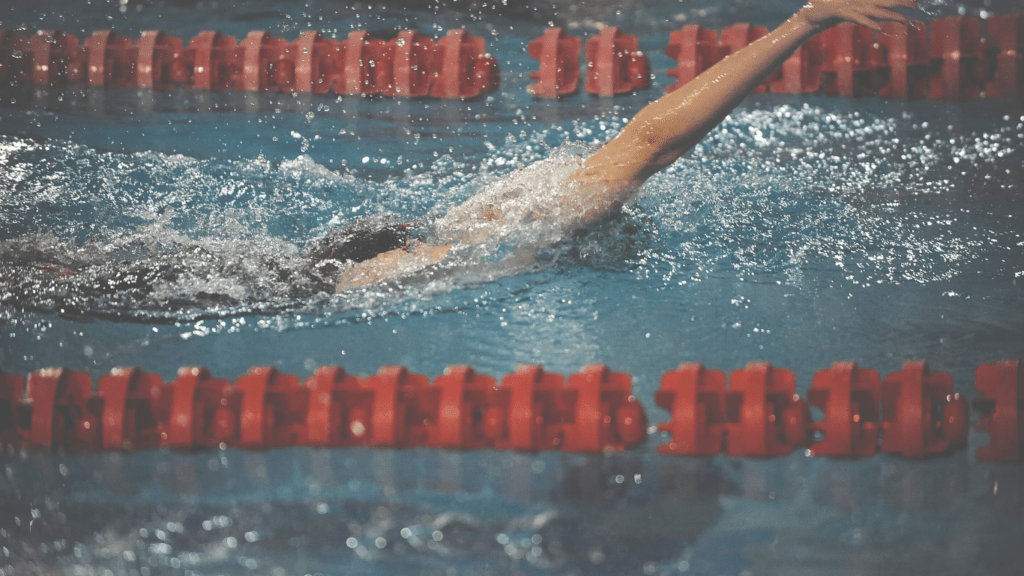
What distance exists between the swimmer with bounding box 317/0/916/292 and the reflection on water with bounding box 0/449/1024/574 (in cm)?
79

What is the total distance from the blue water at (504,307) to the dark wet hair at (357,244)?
0.31ft

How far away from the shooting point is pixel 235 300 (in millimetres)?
2395

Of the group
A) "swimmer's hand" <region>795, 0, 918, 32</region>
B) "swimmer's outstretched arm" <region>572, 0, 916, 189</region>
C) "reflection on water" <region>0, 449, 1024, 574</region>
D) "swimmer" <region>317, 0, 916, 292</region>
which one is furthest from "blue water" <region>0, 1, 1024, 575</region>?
"swimmer's hand" <region>795, 0, 918, 32</region>

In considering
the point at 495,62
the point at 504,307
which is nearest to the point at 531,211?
the point at 504,307

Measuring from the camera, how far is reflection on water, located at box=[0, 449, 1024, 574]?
1.55m

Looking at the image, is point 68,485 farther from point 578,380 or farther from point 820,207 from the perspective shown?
point 820,207

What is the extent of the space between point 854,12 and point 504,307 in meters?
1.24

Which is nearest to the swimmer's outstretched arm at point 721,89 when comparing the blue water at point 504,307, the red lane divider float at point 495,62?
the blue water at point 504,307

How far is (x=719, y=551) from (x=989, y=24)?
138 inches

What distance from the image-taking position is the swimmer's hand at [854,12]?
2.12 metres

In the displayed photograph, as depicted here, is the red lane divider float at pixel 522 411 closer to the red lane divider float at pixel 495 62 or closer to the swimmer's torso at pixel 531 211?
the swimmer's torso at pixel 531 211

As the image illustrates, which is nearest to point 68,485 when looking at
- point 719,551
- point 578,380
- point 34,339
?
point 34,339

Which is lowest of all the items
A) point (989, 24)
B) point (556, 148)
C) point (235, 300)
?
point (235, 300)

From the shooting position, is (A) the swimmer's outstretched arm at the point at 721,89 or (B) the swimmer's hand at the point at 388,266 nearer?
(A) the swimmer's outstretched arm at the point at 721,89
